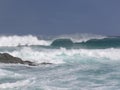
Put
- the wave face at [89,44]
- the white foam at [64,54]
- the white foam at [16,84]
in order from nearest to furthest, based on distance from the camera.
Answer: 1. the white foam at [16,84]
2. the white foam at [64,54]
3. the wave face at [89,44]

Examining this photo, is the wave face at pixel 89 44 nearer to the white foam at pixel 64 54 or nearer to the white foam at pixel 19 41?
the white foam at pixel 19 41

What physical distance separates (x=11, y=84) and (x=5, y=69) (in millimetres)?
5158

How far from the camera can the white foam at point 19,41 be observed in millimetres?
44188

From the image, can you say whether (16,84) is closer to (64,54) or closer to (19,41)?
(64,54)

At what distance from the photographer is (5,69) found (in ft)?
78.9

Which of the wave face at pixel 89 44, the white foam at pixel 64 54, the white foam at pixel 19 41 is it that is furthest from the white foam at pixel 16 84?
the white foam at pixel 19 41

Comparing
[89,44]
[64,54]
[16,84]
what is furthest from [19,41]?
[16,84]

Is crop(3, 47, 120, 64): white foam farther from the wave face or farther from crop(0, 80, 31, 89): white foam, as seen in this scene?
crop(0, 80, 31, 89): white foam

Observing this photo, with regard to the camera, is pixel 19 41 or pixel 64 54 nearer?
pixel 64 54

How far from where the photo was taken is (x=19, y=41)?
46.0 metres

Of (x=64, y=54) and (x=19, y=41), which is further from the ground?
(x=19, y=41)

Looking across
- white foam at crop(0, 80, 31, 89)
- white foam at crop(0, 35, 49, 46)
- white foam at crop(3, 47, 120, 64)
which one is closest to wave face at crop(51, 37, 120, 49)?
white foam at crop(0, 35, 49, 46)

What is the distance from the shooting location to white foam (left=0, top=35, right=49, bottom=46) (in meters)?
44.2

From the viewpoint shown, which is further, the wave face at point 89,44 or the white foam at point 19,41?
the white foam at point 19,41
